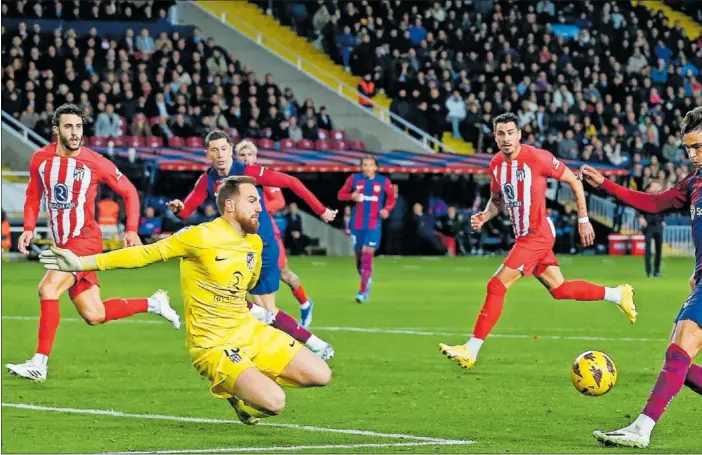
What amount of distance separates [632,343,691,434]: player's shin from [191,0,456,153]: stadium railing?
97.8 ft

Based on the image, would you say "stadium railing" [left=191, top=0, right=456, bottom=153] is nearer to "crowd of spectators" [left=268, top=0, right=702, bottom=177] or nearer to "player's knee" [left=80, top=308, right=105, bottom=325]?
"crowd of spectators" [left=268, top=0, right=702, bottom=177]

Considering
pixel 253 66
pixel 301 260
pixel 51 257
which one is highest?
pixel 253 66

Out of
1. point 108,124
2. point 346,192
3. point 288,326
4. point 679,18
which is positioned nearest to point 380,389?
point 288,326

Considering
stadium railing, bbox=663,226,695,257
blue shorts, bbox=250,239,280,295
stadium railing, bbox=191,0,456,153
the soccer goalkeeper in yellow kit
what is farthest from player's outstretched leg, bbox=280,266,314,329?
stadium railing, bbox=663,226,695,257

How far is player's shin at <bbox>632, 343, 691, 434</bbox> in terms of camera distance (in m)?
8.60

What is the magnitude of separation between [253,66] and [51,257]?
3308 cm

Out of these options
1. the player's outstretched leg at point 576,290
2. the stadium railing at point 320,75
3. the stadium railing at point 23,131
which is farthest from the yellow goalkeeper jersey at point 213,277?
the stadium railing at point 320,75

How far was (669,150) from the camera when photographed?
3875 centimetres

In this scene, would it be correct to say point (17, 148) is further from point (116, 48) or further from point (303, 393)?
point (303, 393)

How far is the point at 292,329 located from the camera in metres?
12.8

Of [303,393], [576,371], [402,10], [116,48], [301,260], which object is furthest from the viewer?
[402,10]

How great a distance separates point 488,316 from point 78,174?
12.3ft

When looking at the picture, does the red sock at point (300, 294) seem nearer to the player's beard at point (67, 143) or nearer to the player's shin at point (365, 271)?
the player's beard at point (67, 143)

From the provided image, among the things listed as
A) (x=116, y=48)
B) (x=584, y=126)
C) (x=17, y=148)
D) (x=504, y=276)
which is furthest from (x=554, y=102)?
(x=504, y=276)
